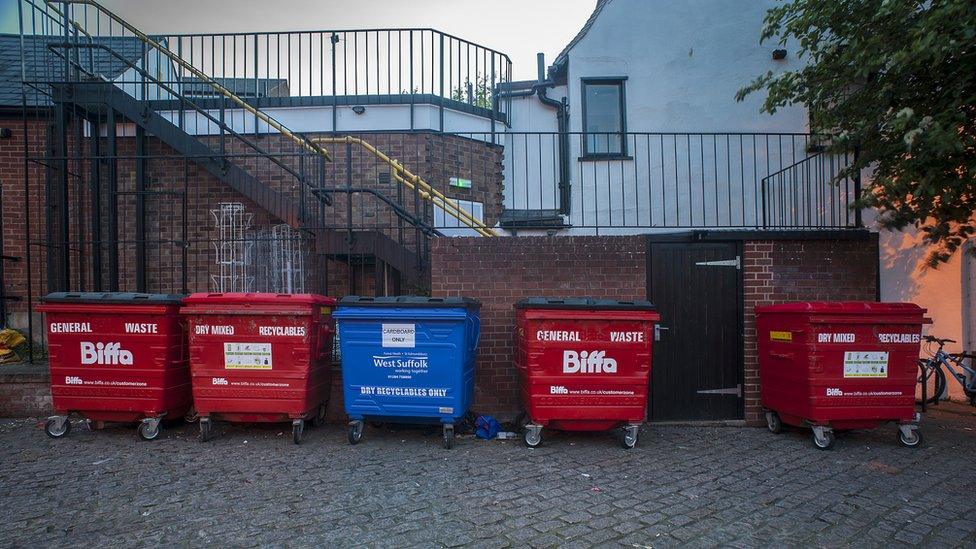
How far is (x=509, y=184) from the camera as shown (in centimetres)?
1015

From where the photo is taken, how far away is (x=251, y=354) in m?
5.45

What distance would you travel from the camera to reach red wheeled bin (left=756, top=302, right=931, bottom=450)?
211 inches

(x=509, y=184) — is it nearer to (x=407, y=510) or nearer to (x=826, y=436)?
(x=826, y=436)

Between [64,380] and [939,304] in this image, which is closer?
[64,380]

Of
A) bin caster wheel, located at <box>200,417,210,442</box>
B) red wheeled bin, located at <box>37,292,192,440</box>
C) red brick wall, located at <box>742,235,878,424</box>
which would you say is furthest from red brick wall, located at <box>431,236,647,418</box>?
red wheeled bin, located at <box>37,292,192,440</box>

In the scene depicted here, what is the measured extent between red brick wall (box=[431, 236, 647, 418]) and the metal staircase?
679mm

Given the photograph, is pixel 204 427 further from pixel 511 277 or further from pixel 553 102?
pixel 553 102

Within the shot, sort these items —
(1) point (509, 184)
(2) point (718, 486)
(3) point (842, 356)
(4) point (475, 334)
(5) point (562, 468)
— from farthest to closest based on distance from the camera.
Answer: (1) point (509, 184) → (4) point (475, 334) → (3) point (842, 356) → (5) point (562, 468) → (2) point (718, 486)

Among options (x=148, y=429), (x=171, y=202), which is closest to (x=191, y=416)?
(x=148, y=429)

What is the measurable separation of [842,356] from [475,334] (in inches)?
132

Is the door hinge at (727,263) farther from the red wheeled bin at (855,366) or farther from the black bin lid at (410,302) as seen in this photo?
the black bin lid at (410,302)

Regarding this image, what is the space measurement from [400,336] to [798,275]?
4.24 m

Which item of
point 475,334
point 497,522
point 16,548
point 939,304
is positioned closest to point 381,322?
point 475,334

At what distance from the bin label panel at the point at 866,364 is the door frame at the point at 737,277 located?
109cm
